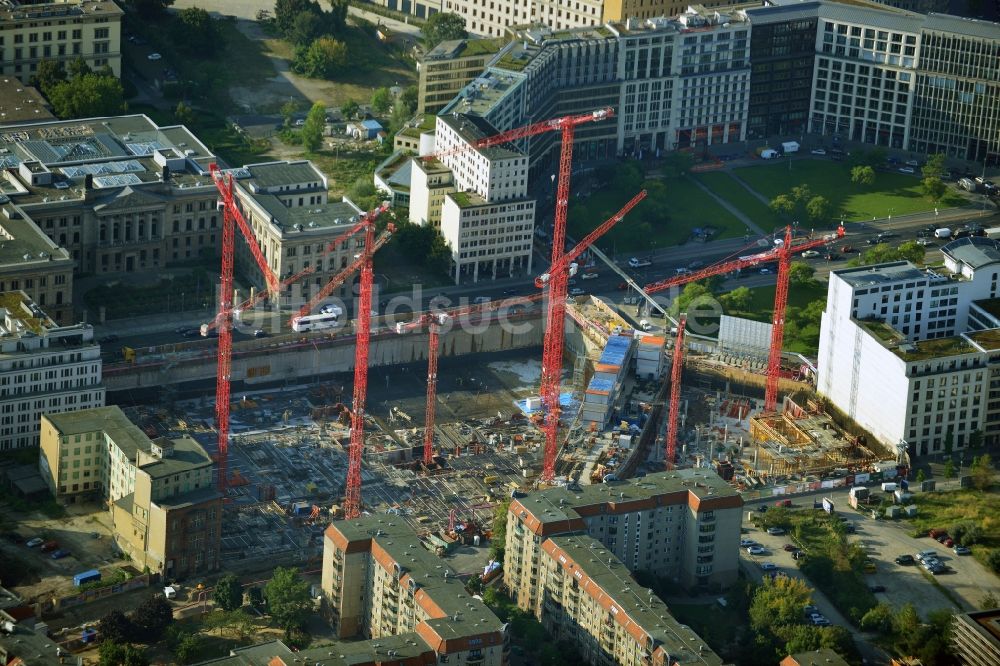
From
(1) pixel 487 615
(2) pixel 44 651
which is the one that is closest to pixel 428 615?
(1) pixel 487 615

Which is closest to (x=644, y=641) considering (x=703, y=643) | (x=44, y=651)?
(x=703, y=643)

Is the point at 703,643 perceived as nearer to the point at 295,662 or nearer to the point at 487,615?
the point at 487,615

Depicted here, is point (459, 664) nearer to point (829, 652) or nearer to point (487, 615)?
point (487, 615)

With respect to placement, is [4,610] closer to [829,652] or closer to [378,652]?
[378,652]

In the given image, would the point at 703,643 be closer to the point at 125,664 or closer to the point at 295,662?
the point at 295,662

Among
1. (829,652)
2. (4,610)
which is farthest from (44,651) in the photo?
(829,652)
